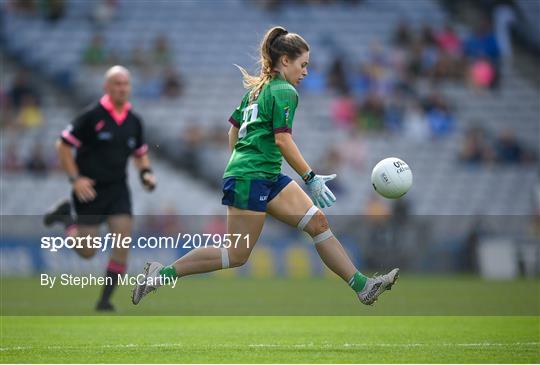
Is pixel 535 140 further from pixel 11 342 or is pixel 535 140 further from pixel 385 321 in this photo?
pixel 11 342

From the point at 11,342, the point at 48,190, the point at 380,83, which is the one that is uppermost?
the point at 11,342

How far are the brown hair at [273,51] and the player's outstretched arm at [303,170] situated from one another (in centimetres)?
63

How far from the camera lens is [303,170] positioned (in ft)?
28.4

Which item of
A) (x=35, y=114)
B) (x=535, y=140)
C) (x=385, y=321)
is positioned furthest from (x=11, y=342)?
(x=535, y=140)

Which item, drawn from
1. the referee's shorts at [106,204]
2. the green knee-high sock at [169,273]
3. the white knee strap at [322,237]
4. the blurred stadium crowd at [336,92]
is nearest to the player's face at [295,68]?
the white knee strap at [322,237]

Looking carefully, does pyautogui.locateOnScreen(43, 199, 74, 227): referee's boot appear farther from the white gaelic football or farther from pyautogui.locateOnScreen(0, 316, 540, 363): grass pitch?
the white gaelic football

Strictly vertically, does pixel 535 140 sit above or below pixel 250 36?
below

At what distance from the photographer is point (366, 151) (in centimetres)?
2745

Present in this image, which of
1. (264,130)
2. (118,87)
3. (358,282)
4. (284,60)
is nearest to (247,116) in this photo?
(264,130)

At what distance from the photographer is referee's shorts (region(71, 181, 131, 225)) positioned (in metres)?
12.7

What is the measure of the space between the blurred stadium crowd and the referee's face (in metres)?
11.7

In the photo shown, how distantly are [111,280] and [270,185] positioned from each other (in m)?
4.03

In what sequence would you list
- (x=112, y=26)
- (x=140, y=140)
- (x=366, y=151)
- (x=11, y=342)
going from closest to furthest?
(x=11, y=342) < (x=140, y=140) < (x=366, y=151) < (x=112, y=26)

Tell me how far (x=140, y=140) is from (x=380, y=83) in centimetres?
1662
